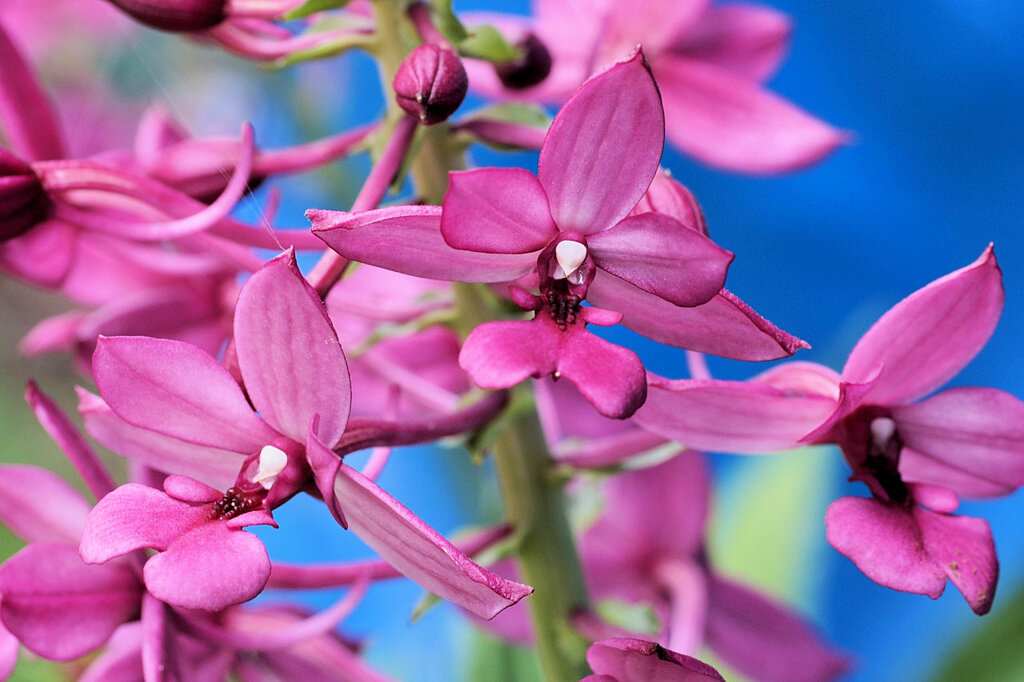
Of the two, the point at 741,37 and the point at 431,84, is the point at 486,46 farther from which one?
the point at 741,37

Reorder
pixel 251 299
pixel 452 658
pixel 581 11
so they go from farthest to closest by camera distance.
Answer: pixel 452 658, pixel 581 11, pixel 251 299

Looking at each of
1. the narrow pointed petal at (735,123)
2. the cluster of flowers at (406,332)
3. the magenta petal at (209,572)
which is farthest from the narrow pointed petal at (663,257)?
the narrow pointed petal at (735,123)

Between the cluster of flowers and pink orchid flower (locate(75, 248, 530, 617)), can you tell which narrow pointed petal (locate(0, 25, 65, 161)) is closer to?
the cluster of flowers

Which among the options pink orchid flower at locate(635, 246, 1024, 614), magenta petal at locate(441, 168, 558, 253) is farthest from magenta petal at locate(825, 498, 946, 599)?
magenta petal at locate(441, 168, 558, 253)

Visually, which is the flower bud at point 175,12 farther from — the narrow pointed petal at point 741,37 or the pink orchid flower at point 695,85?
the narrow pointed petal at point 741,37

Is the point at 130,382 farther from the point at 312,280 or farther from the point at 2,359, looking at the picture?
the point at 2,359

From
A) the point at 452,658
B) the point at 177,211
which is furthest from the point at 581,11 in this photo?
the point at 452,658

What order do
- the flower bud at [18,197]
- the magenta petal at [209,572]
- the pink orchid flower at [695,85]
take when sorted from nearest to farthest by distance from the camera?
the magenta petal at [209,572], the flower bud at [18,197], the pink orchid flower at [695,85]

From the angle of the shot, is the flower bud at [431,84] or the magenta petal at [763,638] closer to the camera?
the flower bud at [431,84]
